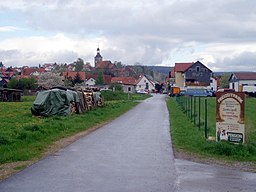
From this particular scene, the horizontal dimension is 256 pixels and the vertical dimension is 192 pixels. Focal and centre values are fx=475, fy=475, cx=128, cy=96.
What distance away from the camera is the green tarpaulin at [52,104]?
100ft

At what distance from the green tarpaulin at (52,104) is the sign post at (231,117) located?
17.4 meters

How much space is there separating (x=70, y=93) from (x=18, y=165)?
22287 mm

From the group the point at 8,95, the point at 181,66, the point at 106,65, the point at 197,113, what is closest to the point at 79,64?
the point at 106,65

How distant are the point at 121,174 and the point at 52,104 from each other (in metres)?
21.3

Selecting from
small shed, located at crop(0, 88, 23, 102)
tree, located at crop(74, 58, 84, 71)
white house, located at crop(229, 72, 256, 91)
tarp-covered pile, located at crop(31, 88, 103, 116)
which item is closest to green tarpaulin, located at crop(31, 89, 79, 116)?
tarp-covered pile, located at crop(31, 88, 103, 116)

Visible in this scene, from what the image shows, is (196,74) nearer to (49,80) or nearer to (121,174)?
(49,80)

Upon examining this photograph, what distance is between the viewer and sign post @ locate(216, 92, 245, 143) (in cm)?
1445

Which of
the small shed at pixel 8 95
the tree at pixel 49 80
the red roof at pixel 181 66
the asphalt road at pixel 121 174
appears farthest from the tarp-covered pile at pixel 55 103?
the red roof at pixel 181 66

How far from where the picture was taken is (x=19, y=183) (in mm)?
9078

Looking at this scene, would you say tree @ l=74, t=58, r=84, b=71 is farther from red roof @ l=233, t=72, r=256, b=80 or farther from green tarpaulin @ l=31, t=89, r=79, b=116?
green tarpaulin @ l=31, t=89, r=79, b=116

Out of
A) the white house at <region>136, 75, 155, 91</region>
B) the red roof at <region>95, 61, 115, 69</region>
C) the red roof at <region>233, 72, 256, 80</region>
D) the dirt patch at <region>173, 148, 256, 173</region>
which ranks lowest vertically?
the dirt patch at <region>173, 148, 256, 173</region>

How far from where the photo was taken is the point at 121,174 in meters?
10.2

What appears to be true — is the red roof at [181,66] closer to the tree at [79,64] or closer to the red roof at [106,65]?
the red roof at [106,65]

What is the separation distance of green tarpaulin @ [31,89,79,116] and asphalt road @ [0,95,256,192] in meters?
15.9
